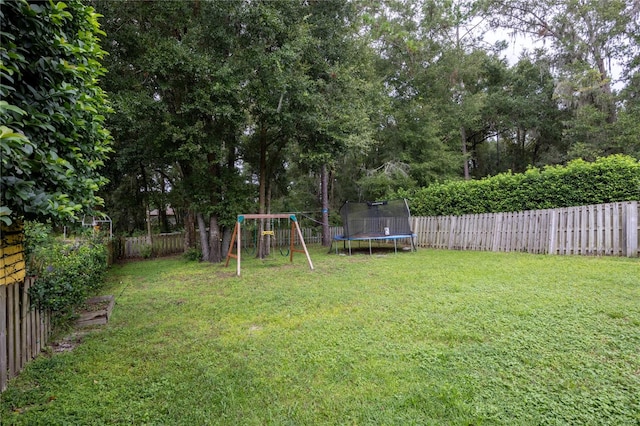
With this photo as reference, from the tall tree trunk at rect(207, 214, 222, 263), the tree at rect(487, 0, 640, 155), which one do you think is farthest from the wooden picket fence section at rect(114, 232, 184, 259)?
the tree at rect(487, 0, 640, 155)

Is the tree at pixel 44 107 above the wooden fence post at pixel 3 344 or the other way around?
above

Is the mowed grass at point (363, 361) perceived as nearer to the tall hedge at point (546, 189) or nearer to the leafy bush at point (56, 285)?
the leafy bush at point (56, 285)

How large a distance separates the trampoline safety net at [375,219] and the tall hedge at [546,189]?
1560mm

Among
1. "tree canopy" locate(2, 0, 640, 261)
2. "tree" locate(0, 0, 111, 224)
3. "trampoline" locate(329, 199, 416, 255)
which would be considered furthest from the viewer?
"trampoline" locate(329, 199, 416, 255)

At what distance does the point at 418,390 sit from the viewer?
82.0 inches

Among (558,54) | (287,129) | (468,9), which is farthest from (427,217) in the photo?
(468,9)

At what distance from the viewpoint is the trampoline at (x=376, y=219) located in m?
9.61

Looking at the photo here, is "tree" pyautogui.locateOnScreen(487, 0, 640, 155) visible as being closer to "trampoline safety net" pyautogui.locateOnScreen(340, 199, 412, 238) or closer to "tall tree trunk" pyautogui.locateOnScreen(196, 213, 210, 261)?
"trampoline safety net" pyautogui.locateOnScreen(340, 199, 412, 238)

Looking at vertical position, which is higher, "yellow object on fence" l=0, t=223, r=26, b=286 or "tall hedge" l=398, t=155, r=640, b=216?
"tall hedge" l=398, t=155, r=640, b=216

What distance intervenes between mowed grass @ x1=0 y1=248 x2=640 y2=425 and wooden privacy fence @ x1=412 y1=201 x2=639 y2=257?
6.08 ft

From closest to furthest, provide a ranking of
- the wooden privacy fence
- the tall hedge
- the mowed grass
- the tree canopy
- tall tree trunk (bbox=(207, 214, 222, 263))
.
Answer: the mowed grass
the wooden privacy fence
the tall hedge
the tree canopy
tall tree trunk (bbox=(207, 214, 222, 263))

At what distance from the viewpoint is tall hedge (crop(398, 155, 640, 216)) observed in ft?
20.8

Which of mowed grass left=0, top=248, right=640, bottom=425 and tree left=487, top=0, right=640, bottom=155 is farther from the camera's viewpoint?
tree left=487, top=0, right=640, bottom=155


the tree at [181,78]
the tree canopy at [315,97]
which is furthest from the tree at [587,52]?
the tree at [181,78]
